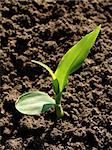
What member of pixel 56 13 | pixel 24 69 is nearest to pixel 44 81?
pixel 24 69

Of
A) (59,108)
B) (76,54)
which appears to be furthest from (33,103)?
(76,54)

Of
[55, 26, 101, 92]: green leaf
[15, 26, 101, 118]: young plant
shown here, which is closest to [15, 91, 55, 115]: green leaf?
[15, 26, 101, 118]: young plant

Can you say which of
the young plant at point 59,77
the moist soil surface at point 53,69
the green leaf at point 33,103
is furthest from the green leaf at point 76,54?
the moist soil surface at point 53,69

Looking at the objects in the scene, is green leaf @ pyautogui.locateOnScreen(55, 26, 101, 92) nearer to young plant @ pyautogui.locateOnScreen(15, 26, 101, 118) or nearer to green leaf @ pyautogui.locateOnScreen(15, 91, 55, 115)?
young plant @ pyautogui.locateOnScreen(15, 26, 101, 118)

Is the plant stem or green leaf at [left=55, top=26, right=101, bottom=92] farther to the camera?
the plant stem

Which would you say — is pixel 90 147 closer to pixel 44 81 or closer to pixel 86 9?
pixel 44 81

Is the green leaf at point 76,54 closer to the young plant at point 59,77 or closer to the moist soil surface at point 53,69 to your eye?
the young plant at point 59,77

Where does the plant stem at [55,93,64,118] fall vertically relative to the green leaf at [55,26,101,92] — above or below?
below
